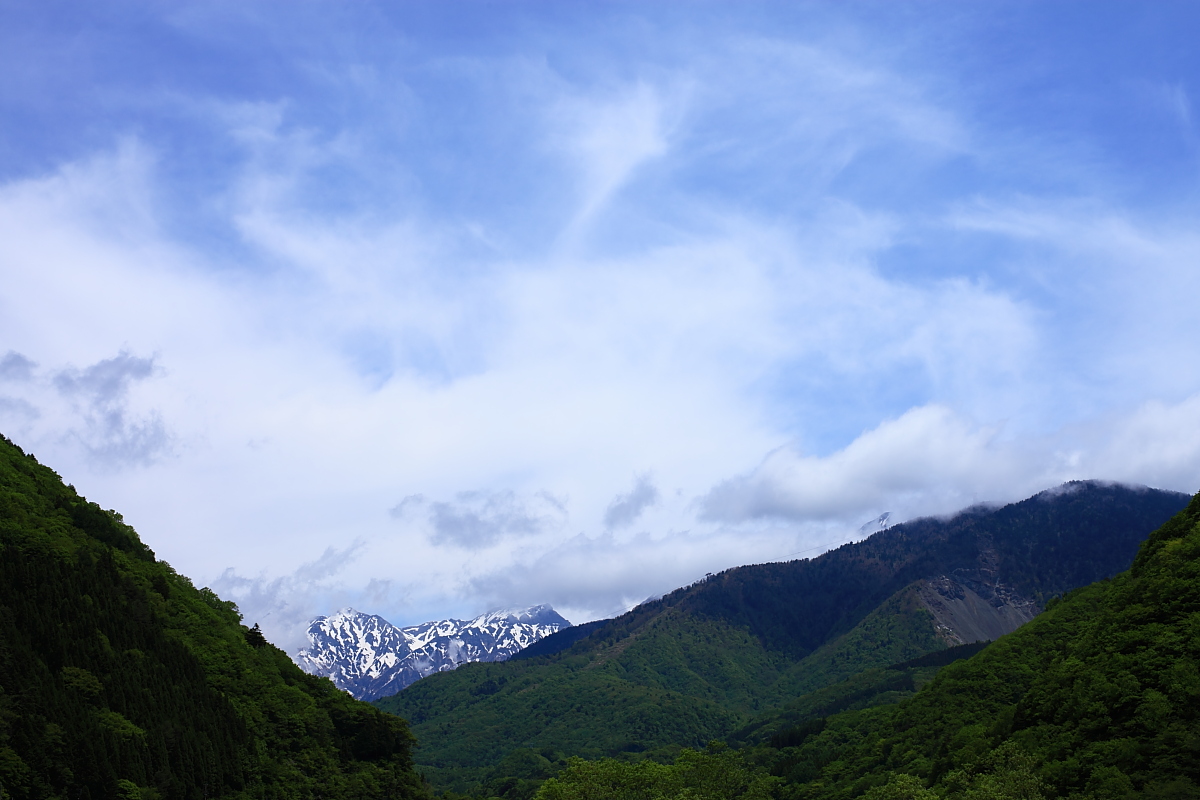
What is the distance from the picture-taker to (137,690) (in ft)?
398

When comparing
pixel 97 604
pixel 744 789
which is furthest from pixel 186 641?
pixel 744 789

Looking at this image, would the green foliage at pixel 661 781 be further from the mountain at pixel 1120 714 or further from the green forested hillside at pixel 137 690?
the green forested hillside at pixel 137 690

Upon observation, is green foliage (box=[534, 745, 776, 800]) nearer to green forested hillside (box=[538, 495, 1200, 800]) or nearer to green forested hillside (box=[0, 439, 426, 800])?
green forested hillside (box=[538, 495, 1200, 800])

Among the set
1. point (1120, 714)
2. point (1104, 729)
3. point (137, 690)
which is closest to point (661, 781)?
point (1104, 729)

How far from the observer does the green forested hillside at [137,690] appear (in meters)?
103

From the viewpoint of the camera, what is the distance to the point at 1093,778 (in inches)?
3706

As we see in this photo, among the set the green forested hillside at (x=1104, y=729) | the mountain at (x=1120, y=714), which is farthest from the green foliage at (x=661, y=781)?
the mountain at (x=1120, y=714)

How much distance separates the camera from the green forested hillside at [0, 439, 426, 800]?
103 metres

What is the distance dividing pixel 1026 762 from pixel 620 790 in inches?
2557

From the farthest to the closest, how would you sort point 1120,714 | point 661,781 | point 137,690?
point 661,781 → point 137,690 → point 1120,714

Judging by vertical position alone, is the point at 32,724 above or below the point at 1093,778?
above

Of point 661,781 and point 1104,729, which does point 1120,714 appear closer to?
point 1104,729

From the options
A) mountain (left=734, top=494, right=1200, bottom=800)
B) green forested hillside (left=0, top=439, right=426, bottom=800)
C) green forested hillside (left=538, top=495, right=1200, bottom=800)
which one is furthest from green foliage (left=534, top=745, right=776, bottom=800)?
green forested hillside (left=0, top=439, right=426, bottom=800)

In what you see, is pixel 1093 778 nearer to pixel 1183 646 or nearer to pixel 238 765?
pixel 1183 646
